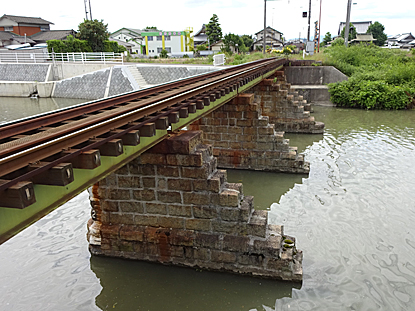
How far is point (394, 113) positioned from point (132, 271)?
20.5m

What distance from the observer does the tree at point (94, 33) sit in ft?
153

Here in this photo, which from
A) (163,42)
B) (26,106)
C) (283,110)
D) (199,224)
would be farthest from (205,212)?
(163,42)

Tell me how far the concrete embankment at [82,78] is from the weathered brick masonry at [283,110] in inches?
514

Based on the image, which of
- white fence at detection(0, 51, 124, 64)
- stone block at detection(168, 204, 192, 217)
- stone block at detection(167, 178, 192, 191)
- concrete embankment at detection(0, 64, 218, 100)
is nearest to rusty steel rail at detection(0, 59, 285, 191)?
stone block at detection(167, 178, 192, 191)

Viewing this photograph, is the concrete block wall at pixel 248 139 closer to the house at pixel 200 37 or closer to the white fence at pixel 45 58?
the white fence at pixel 45 58

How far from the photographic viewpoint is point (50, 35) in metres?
59.1

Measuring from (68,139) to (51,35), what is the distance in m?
64.1

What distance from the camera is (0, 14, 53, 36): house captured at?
60.3 meters

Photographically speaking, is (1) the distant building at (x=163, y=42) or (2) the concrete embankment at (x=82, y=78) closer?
(2) the concrete embankment at (x=82, y=78)

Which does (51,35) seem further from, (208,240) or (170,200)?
(208,240)

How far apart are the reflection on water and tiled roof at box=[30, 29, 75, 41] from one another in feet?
86.8

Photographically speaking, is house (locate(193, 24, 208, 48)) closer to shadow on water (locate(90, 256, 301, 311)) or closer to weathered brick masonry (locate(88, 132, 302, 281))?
weathered brick masonry (locate(88, 132, 302, 281))

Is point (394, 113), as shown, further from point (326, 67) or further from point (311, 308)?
point (311, 308)

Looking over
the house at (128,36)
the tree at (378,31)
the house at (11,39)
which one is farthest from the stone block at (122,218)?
the tree at (378,31)
